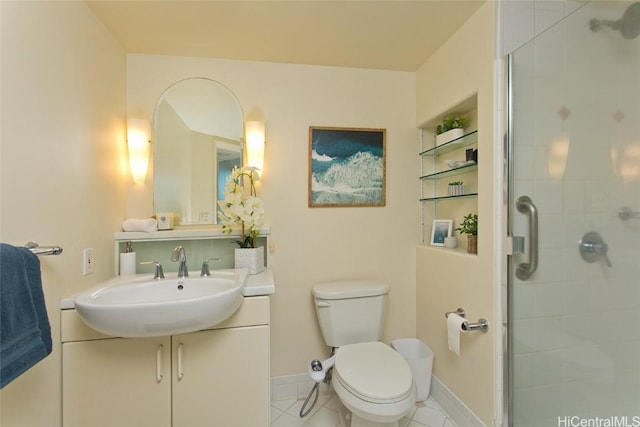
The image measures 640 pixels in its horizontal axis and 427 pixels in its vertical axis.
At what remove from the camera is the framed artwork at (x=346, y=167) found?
1.92 meters

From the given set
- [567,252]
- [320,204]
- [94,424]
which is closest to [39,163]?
[94,424]

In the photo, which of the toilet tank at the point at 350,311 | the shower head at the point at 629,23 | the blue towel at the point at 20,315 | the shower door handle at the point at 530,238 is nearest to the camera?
the blue towel at the point at 20,315

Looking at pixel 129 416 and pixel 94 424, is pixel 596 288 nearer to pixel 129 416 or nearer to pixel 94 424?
pixel 129 416

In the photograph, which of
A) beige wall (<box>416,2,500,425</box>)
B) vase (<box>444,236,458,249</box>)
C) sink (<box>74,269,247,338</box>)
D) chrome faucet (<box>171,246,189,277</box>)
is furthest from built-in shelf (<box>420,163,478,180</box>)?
chrome faucet (<box>171,246,189,277</box>)

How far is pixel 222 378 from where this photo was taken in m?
1.25

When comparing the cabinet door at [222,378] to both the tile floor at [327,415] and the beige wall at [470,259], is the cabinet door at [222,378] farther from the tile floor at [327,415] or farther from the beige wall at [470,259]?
the beige wall at [470,259]

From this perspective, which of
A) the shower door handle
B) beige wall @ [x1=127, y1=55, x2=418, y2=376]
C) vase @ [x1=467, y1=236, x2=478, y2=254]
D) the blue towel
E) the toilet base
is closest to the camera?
the blue towel

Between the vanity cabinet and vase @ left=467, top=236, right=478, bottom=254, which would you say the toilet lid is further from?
vase @ left=467, top=236, right=478, bottom=254

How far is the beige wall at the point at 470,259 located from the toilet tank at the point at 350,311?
13.6 inches

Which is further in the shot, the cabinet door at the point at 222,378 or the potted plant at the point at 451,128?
the potted plant at the point at 451,128

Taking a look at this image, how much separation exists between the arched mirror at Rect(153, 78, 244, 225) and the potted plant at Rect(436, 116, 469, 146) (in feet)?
3.99

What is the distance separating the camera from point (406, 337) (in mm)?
2033

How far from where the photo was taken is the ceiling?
1.37 metres

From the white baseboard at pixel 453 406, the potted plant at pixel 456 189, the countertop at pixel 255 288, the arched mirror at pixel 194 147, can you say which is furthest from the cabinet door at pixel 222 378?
the potted plant at pixel 456 189
